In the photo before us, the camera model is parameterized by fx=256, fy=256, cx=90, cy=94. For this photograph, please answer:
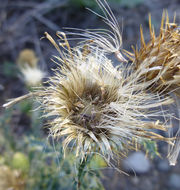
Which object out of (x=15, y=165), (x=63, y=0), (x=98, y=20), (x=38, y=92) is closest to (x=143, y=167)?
(x=15, y=165)

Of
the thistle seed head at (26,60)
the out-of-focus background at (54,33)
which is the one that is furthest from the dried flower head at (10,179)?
the thistle seed head at (26,60)

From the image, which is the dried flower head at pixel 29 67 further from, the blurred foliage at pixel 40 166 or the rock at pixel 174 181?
the rock at pixel 174 181

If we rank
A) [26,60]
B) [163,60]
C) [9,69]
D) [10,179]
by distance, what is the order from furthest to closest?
[9,69] → [26,60] → [10,179] → [163,60]

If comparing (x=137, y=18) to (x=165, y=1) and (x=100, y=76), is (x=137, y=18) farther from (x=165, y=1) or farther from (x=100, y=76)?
(x=100, y=76)

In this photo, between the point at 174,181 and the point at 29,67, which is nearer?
the point at 29,67

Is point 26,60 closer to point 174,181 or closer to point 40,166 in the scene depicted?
point 40,166

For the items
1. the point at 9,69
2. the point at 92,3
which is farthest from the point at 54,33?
the point at 9,69
